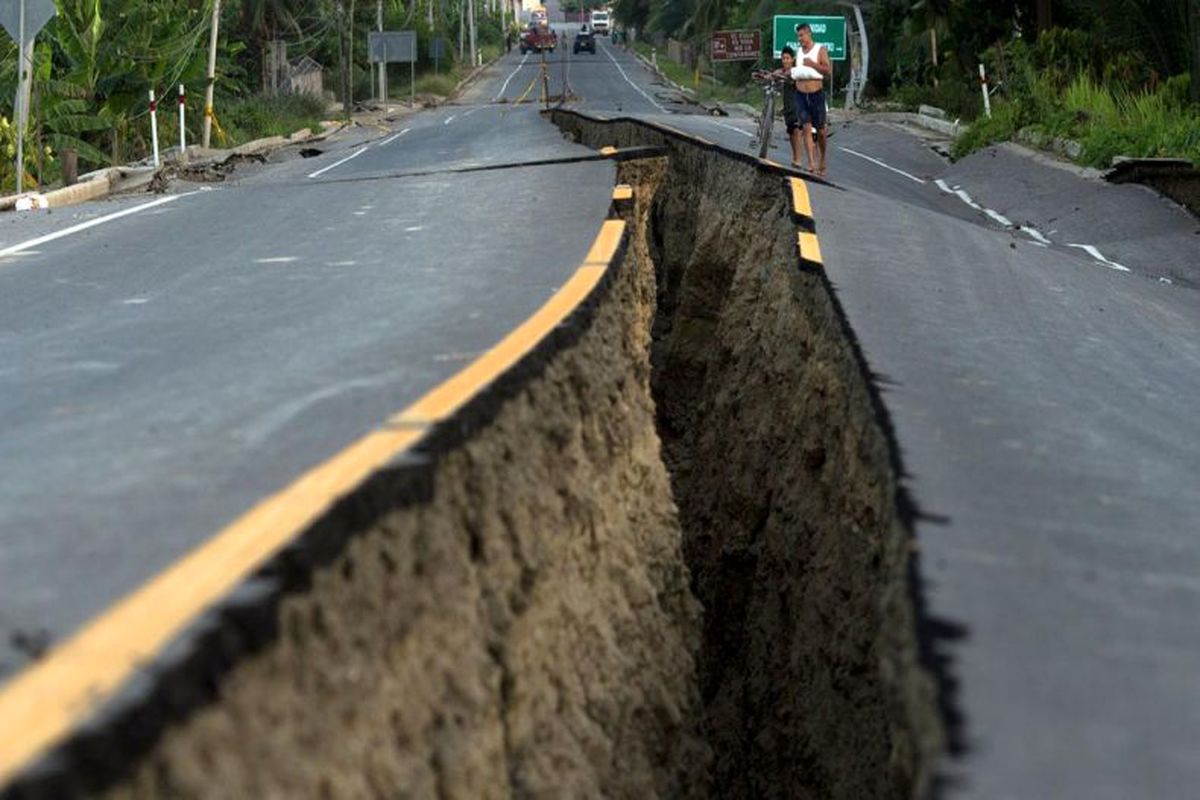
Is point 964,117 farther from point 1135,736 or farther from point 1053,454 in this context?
point 1135,736

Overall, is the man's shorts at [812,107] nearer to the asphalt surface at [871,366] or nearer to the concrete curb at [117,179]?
the asphalt surface at [871,366]

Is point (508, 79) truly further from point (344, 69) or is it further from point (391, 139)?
point (391, 139)

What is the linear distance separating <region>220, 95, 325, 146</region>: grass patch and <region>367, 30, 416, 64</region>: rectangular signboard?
27.3 feet

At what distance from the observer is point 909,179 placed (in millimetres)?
26828

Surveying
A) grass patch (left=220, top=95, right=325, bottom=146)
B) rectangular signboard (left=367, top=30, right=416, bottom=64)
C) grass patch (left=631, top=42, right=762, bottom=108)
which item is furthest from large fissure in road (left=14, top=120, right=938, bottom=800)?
rectangular signboard (left=367, top=30, right=416, bottom=64)

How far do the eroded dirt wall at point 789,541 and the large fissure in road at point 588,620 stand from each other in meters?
0.02

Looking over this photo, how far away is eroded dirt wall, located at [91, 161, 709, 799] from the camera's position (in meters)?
3.31

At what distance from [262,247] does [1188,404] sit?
6.19 metres

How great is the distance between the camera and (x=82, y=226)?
45.6 ft

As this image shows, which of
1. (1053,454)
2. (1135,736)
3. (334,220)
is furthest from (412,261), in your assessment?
(1135,736)

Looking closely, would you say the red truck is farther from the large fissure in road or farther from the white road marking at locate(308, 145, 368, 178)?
the large fissure in road

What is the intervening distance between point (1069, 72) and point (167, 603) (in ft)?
98.0

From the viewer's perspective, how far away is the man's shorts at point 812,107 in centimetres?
1806

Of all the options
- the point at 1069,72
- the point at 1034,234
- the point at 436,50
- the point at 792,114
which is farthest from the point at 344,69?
the point at 1034,234
